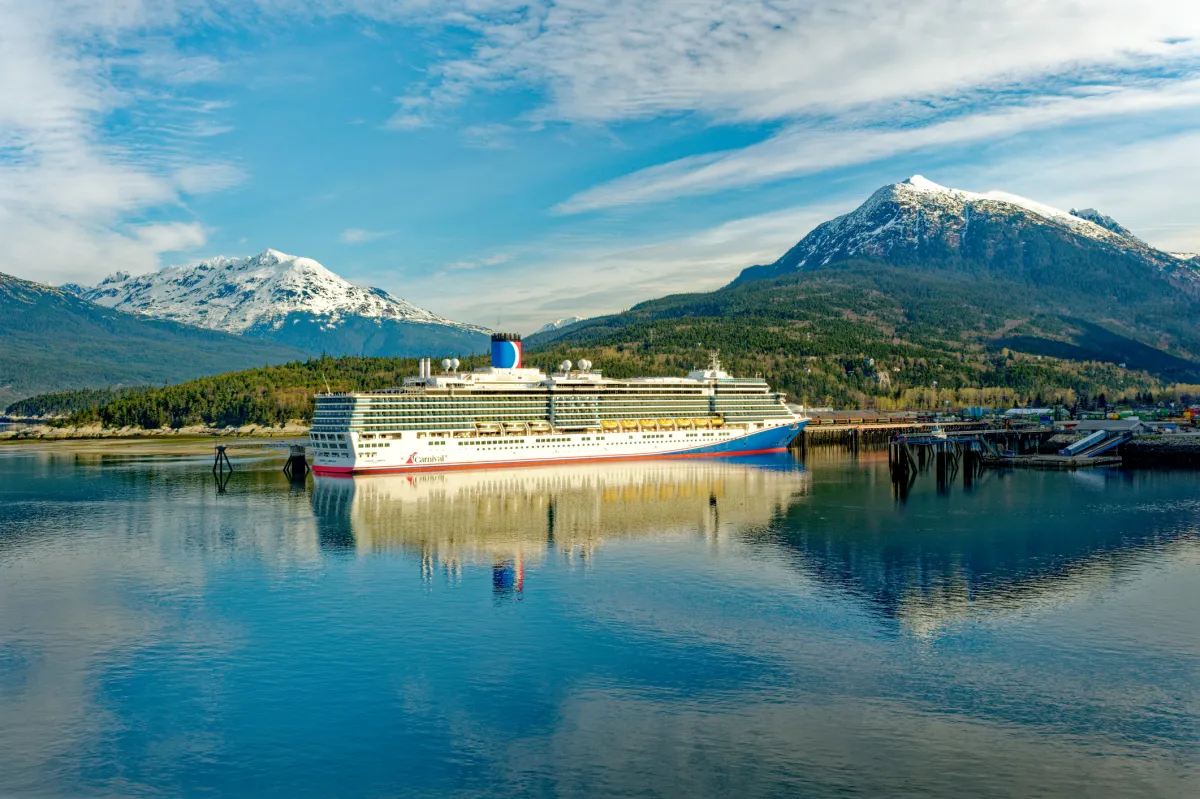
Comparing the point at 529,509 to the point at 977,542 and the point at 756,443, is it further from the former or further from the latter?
the point at 756,443

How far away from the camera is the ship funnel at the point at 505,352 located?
3767 inches

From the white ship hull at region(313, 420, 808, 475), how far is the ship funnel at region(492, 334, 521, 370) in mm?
10143

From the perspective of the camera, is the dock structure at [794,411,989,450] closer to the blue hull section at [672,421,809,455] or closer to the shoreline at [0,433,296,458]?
the blue hull section at [672,421,809,455]

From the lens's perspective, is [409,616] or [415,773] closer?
[415,773]

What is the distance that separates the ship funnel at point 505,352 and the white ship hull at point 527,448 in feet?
33.3

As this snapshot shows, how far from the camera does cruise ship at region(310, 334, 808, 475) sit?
7969 centimetres

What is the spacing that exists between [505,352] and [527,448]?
42.1 feet

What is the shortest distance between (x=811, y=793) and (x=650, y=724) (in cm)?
501

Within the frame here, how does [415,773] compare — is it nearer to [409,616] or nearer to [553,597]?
[409,616]

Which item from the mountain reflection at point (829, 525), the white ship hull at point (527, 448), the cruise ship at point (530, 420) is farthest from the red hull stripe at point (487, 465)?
the mountain reflection at point (829, 525)

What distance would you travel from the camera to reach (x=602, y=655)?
30.4 m

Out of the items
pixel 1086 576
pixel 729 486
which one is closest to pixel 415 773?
pixel 1086 576

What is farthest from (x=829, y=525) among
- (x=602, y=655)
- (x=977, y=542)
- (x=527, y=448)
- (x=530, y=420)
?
(x=530, y=420)

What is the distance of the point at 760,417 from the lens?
4227 inches
